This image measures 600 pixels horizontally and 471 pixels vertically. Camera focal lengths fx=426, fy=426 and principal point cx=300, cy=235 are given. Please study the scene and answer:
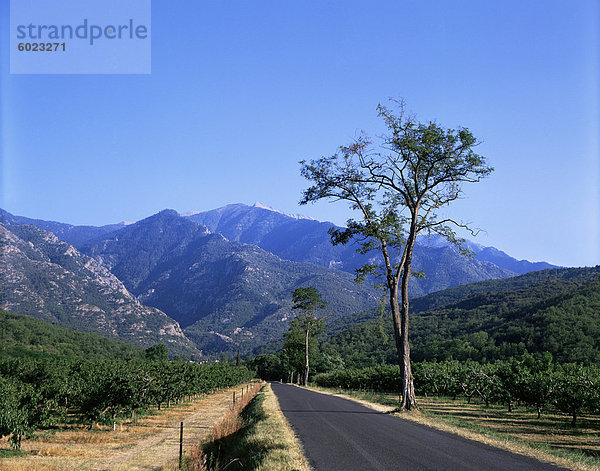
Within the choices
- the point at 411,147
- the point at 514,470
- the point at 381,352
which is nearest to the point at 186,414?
the point at 411,147

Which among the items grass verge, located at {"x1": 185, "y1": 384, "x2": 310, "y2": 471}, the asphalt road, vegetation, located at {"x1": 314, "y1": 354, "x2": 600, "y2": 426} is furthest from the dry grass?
vegetation, located at {"x1": 314, "y1": 354, "x2": 600, "y2": 426}

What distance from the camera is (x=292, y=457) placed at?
34.9 feet

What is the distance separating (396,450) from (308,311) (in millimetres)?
70602

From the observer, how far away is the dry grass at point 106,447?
1628cm

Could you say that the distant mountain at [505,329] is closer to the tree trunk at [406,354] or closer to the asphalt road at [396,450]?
the tree trunk at [406,354]

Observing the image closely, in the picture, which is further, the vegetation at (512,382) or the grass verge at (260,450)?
the vegetation at (512,382)

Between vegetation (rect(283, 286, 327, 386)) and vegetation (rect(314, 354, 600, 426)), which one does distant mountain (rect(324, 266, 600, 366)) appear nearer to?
vegetation (rect(314, 354, 600, 426))

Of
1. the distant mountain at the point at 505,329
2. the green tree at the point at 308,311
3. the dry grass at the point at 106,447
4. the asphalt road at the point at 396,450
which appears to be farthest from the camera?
the green tree at the point at 308,311

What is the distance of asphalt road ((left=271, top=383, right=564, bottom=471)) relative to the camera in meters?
9.47

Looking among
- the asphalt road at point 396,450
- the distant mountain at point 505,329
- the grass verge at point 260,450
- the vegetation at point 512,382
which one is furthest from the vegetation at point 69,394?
the vegetation at point 512,382

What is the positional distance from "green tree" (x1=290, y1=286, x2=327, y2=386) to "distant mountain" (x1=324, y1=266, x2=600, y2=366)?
10597 mm

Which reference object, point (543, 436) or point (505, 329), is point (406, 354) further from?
point (505, 329)

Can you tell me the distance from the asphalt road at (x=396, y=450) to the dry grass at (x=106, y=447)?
7.27 meters

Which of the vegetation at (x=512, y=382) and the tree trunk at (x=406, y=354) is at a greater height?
the tree trunk at (x=406, y=354)
